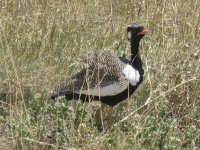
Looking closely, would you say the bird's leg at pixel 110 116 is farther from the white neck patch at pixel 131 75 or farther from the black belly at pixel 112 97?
the white neck patch at pixel 131 75

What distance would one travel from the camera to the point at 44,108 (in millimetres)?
4020

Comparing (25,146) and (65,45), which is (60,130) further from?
(65,45)

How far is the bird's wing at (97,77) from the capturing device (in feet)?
14.7

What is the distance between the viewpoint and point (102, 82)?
4508mm

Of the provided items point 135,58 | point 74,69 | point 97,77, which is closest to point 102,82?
point 97,77

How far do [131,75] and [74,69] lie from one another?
0.71m

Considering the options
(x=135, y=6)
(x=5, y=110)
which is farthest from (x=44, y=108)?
(x=135, y=6)

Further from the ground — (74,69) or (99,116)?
(74,69)

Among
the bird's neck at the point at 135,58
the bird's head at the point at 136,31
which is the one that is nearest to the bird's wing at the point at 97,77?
the bird's neck at the point at 135,58

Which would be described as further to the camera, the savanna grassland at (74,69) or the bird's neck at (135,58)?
the bird's neck at (135,58)

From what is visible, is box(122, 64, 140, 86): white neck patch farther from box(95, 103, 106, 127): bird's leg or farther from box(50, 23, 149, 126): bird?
box(95, 103, 106, 127): bird's leg

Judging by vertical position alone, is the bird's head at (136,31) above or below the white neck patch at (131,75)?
above

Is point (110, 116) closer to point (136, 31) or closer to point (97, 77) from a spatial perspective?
point (97, 77)

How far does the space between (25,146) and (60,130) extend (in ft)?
1.06
